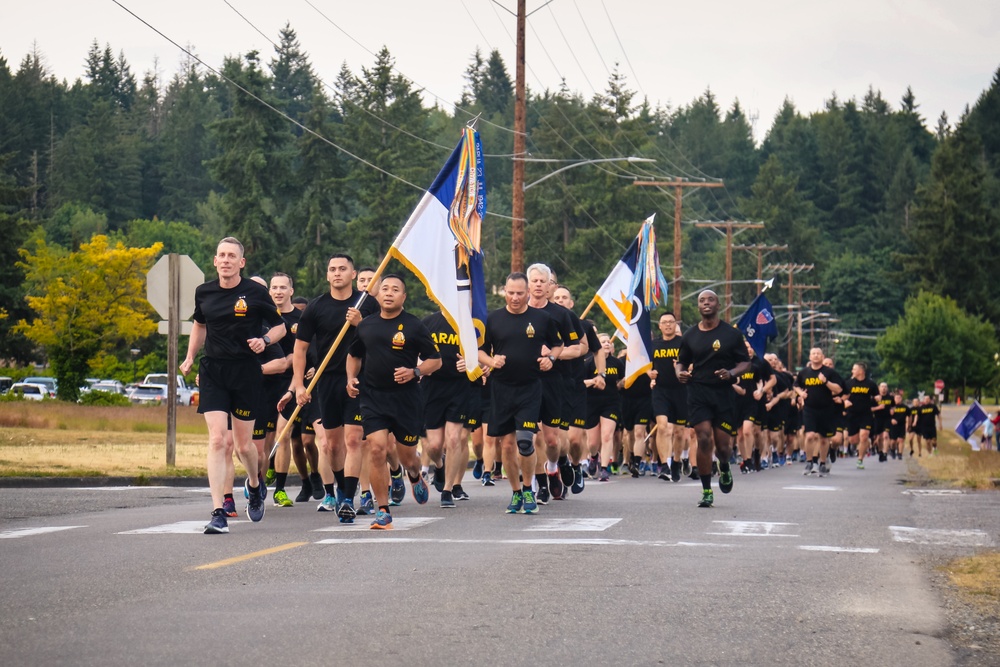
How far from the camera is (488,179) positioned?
13400 cm

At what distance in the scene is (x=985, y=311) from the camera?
4951 inches

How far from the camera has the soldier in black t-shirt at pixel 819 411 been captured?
87.8 ft

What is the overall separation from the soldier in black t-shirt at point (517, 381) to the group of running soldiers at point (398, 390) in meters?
0.01

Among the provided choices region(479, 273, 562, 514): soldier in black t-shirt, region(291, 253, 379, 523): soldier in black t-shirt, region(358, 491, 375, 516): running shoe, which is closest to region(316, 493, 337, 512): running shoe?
region(291, 253, 379, 523): soldier in black t-shirt

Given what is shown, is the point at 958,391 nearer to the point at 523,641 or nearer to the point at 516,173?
the point at 516,173

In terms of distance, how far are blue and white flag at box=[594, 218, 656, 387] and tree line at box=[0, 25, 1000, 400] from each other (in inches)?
1242

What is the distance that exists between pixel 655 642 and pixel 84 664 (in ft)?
8.06

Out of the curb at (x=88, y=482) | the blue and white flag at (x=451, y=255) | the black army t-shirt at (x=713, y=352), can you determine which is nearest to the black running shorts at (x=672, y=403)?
the blue and white flag at (x=451, y=255)

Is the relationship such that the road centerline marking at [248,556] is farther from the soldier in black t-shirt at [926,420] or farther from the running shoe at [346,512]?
the soldier in black t-shirt at [926,420]

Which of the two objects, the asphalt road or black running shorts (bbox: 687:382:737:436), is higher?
black running shorts (bbox: 687:382:737:436)

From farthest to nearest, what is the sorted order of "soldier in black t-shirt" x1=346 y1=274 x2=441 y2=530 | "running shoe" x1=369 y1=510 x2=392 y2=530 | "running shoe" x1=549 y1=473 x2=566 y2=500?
"running shoe" x1=549 y1=473 x2=566 y2=500
"soldier in black t-shirt" x1=346 y1=274 x2=441 y2=530
"running shoe" x1=369 y1=510 x2=392 y2=530

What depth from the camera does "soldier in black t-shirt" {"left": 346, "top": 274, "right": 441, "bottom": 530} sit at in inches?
499

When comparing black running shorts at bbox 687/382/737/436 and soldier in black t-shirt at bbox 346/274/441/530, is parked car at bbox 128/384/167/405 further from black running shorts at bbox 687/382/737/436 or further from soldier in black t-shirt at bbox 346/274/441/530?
soldier in black t-shirt at bbox 346/274/441/530

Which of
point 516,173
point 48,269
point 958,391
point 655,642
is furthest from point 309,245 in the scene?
point 655,642
